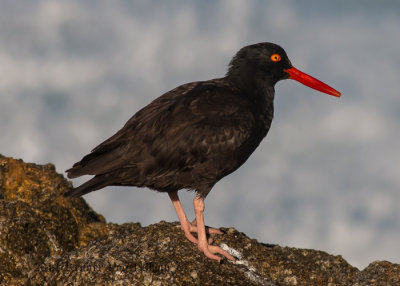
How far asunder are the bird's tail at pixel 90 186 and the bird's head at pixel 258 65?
2.71 meters

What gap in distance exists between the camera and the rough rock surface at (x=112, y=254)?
6.86 m

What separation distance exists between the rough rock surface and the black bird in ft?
1.37

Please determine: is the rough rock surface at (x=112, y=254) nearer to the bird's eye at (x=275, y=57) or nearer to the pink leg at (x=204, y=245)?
the pink leg at (x=204, y=245)

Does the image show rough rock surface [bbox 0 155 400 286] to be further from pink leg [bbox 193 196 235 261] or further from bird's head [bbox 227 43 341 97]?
bird's head [bbox 227 43 341 97]

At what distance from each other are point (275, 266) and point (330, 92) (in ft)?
12.0

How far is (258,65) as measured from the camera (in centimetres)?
917

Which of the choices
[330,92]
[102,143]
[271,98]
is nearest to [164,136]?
[102,143]

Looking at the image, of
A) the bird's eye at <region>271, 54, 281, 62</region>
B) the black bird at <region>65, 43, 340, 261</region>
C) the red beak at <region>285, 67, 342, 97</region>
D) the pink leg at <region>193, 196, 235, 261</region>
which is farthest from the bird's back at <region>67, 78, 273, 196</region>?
the red beak at <region>285, 67, 342, 97</region>

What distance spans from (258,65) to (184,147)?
2197mm

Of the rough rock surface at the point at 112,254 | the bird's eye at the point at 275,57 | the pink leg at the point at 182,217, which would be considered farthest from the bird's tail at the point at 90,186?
the bird's eye at the point at 275,57

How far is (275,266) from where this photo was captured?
7.77 metres

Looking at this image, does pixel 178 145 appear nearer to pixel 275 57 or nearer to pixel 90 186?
pixel 90 186

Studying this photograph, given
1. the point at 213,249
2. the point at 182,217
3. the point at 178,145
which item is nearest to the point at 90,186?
the point at 178,145

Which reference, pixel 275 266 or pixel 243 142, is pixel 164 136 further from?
pixel 275 266
